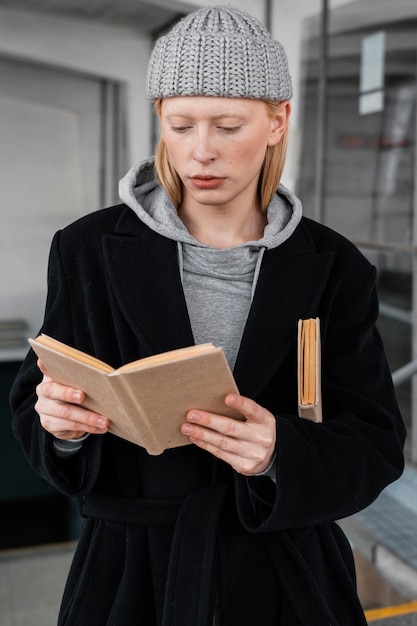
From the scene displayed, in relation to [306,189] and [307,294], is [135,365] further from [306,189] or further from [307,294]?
[306,189]

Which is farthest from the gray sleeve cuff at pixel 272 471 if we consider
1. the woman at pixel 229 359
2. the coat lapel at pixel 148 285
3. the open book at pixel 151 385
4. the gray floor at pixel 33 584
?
the gray floor at pixel 33 584

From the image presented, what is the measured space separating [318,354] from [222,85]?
0.40 m

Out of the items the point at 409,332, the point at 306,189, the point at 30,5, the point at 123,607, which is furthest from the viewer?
the point at 30,5

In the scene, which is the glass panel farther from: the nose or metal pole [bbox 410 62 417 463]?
the nose

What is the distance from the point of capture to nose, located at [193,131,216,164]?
122 centimetres

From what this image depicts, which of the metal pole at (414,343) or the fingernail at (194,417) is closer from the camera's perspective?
the fingernail at (194,417)

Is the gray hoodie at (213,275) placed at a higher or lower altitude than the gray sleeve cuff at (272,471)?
higher

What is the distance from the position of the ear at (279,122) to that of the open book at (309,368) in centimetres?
29

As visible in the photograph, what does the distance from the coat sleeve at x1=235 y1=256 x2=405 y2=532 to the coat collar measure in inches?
2.2

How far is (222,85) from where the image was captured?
3.95 ft

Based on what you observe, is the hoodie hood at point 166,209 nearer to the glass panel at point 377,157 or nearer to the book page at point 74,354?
the book page at point 74,354

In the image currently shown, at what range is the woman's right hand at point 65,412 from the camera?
3.77ft

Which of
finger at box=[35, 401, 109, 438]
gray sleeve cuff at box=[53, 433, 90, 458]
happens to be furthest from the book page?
gray sleeve cuff at box=[53, 433, 90, 458]

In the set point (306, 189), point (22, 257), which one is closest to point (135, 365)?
point (306, 189)
